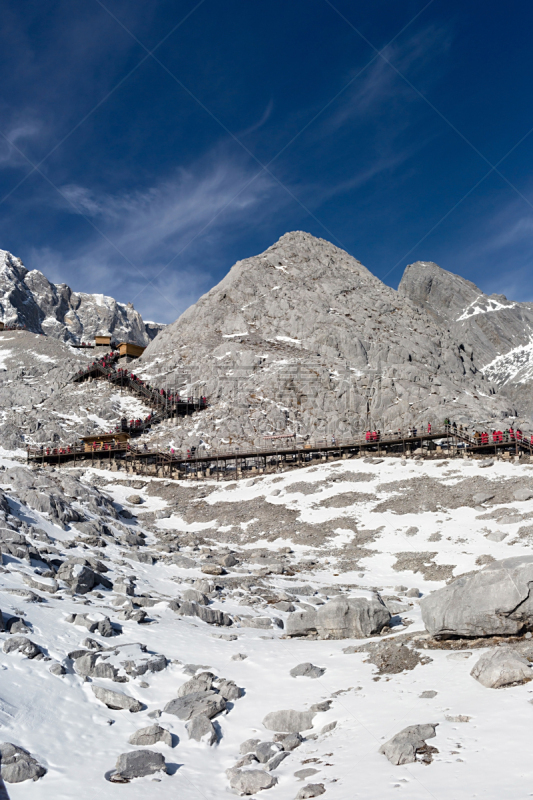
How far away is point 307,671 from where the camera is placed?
12.9 meters

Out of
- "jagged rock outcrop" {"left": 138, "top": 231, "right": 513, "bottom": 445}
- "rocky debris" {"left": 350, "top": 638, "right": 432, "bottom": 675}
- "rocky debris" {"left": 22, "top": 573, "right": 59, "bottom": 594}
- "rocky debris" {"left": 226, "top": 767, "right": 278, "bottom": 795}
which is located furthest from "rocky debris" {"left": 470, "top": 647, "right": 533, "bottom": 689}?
"jagged rock outcrop" {"left": 138, "top": 231, "right": 513, "bottom": 445}

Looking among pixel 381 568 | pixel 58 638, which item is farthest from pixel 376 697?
pixel 381 568

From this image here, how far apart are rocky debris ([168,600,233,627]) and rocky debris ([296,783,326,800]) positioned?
10.7m

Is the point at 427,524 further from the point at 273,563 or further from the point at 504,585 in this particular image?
the point at 504,585

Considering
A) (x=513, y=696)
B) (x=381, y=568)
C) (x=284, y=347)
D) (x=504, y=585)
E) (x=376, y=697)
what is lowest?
(x=381, y=568)

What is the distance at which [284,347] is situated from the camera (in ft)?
257

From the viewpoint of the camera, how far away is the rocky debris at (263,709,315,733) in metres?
10.2

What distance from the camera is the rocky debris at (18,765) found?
26.4 feet

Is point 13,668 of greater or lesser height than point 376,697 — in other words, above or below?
above

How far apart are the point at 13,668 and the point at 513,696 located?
10327mm

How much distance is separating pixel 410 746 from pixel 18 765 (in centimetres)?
634

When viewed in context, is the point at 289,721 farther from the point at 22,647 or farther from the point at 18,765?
the point at 22,647

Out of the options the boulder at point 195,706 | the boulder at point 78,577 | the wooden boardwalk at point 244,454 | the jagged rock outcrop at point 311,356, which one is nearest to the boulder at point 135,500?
the wooden boardwalk at point 244,454

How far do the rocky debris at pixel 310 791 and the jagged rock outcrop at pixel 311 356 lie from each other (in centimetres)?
4973
